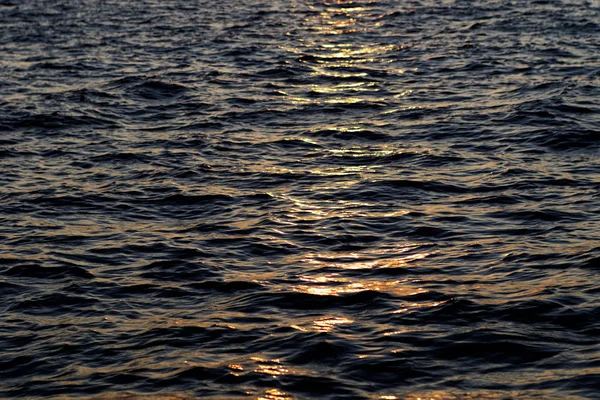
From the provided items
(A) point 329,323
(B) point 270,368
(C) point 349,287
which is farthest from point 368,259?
(B) point 270,368

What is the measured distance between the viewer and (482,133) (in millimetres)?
27672

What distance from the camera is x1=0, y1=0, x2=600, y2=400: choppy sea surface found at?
50.2 feet

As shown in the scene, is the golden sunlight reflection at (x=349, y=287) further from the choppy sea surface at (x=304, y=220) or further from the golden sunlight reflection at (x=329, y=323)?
the golden sunlight reflection at (x=329, y=323)

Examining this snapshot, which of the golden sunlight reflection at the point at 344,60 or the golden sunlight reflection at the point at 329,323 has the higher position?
the golden sunlight reflection at the point at 344,60

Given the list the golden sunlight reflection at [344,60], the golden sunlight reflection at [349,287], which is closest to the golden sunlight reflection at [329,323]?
the golden sunlight reflection at [349,287]

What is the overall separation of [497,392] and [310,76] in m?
23.5

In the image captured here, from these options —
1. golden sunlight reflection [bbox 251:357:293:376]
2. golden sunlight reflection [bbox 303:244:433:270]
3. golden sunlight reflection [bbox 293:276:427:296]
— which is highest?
golden sunlight reflection [bbox 251:357:293:376]

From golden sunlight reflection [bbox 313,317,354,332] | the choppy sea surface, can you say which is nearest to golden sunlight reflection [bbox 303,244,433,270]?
the choppy sea surface

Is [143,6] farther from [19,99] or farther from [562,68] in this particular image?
[562,68]

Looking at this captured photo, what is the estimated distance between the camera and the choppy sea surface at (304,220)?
15305 millimetres

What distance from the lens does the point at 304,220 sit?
2180 centimetres

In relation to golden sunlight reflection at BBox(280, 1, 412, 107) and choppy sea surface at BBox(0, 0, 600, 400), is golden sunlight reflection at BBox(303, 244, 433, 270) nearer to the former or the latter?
choppy sea surface at BBox(0, 0, 600, 400)

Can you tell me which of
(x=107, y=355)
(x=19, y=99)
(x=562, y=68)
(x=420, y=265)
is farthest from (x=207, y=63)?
(x=107, y=355)

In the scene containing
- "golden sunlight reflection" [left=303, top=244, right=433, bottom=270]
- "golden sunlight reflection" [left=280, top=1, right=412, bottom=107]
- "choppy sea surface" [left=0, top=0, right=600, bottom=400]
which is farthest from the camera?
"golden sunlight reflection" [left=280, top=1, right=412, bottom=107]
